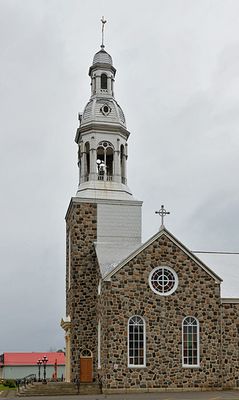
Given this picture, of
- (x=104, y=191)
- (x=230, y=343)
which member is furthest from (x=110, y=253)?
(x=230, y=343)

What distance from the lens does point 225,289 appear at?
124ft

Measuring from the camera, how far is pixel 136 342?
116 ft

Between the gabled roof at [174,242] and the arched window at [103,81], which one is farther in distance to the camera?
the arched window at [103,81]

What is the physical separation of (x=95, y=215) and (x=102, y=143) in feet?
15.9

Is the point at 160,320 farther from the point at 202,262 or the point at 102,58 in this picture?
the point at 102,58

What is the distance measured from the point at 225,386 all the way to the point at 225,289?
5.30 metres

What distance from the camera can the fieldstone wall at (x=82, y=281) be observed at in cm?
3859

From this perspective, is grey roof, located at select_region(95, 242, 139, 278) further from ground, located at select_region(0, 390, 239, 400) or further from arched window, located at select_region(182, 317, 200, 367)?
ground, located at select_region(0, 390, 239, 400)

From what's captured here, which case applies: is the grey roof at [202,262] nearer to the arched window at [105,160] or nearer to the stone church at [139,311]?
the stone church at [139,311]

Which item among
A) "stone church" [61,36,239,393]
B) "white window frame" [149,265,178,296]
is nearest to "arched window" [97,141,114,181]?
"stone church" [61,36,239,393]

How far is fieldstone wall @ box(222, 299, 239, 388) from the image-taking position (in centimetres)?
3600

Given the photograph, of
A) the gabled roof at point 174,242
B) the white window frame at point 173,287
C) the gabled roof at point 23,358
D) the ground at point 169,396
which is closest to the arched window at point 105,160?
the gabled roof at point 174,242

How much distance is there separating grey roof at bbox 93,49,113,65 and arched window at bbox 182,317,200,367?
57.9ft

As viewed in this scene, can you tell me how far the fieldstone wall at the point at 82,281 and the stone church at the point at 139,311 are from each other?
0.19 ft
